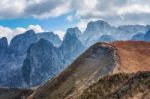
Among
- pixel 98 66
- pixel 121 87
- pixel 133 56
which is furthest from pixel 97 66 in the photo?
pixel 121 87

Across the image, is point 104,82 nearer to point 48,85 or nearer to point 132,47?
point 48,85

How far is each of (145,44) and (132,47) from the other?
16.6 feet

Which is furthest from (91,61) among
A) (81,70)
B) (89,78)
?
(89,78)

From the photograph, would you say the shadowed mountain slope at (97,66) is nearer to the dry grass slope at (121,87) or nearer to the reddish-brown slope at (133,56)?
the reddish-brown slope at (133,56)

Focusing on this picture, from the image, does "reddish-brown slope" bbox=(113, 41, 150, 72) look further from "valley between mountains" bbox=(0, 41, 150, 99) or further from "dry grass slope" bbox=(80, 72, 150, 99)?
"dry grass slope" bbox=(80, 72, 150, 99)

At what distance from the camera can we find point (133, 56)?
10888 centimetres

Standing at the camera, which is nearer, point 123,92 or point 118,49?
point 123,92

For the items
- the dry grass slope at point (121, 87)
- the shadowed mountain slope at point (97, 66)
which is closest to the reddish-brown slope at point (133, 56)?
the shadowed mountain slope at point (97, 66)

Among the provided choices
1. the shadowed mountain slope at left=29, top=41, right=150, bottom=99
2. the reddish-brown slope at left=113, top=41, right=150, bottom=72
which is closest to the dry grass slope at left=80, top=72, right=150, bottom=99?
the shadowed mountain slope at left=29, top=41, right=150, bottom=99

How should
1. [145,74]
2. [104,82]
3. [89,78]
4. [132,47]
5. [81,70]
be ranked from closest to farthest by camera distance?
1. [145,74]
2. [104,82]
3. [89,78]
4. [81,70]
5. [132,47]

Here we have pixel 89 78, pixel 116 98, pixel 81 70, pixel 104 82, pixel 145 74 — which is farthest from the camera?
pixel 81 70

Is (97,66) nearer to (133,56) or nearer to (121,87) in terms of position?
(133,56)

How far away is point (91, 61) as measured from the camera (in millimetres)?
111375

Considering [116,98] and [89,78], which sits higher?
[116,98]
